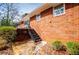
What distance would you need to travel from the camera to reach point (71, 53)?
3.80 meters

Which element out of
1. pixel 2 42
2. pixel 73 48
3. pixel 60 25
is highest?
pixel 60 25

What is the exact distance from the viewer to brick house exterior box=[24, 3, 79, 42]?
3818 millimetres

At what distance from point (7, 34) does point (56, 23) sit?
88 cm

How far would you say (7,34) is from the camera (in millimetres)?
3889

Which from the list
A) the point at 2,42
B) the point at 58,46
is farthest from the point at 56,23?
the point at 2,42

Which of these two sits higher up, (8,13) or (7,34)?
(8,13)

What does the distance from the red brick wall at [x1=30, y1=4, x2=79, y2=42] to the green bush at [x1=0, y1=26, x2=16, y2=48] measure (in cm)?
36

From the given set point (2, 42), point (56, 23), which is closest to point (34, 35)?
point (56, 23)

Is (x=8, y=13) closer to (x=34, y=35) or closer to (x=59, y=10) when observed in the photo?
(x=34, y=35)

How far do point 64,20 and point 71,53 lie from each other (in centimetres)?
58

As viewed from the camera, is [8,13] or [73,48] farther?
[8,13]

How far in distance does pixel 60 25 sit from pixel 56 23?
0.08m

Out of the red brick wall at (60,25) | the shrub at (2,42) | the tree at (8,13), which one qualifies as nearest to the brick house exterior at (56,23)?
the red brick wall at (60,25)

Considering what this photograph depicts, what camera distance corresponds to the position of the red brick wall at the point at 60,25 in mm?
3816
